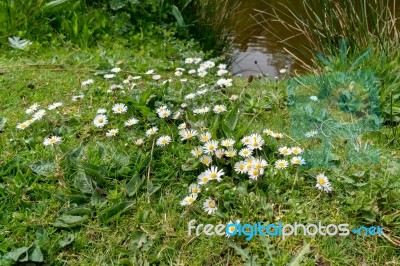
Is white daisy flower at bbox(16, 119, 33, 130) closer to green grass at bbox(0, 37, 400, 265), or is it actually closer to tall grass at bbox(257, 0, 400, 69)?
green grass at bbox(0, 37, 400, 265)

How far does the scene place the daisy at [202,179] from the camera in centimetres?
197

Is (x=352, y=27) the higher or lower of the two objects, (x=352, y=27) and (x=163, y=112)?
the lower

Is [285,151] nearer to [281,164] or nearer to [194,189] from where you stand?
[281,164]

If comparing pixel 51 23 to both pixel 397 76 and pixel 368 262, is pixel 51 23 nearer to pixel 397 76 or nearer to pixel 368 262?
pixel 397 76

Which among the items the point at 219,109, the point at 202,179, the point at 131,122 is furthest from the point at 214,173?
the point at 131,122

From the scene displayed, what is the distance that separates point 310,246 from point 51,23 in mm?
3087

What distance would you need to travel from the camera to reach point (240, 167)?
198 cm

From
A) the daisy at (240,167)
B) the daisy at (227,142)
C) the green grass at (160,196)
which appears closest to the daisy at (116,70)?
the green grass at (160,196)

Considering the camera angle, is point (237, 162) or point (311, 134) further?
point (311, 134)

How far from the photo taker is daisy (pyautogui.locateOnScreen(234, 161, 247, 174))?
196 cm

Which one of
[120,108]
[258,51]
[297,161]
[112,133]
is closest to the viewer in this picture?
[297,161]

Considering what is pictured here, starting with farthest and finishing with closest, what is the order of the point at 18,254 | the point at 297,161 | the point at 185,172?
the point at 185,172 → the point at 297,161 → the point at 18,254

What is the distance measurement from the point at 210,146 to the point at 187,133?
7.0 inches

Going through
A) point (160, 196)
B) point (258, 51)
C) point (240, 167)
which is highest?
point (240, 167)
